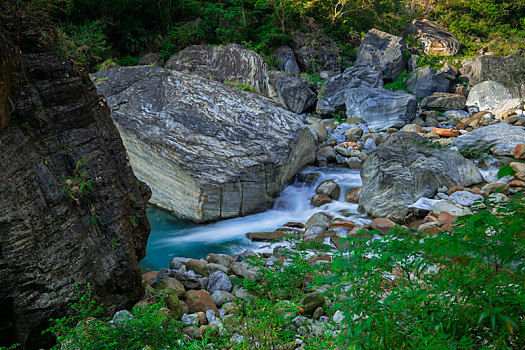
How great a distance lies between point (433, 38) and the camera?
61.4 feet

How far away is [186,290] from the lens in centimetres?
441

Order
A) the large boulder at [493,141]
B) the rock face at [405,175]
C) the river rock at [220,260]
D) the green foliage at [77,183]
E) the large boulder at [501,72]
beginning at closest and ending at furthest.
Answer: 1. the green foliage at [77,183]
2. the river rock at [220,260]
3. the rock face at [405,175]
4. the large boulder at [493,141]
5. the large boulder at [501,72]

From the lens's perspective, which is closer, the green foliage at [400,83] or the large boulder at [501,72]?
the large boulder at [501,72]

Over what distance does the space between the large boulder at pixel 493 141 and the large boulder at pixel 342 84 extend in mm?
4827

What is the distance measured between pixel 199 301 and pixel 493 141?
8605mm

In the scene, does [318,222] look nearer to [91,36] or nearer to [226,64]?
[226,64]

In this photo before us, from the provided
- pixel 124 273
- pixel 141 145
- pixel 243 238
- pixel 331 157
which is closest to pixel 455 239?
pixel 124 273

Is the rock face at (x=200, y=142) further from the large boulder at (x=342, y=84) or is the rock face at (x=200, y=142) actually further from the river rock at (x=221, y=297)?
the large boulder at (x=342, y=84)

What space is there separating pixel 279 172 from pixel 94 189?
15.6 feet

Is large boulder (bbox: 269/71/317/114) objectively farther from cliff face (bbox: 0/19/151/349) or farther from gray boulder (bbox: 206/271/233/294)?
cliff face (bbox: 0/19/151/349)

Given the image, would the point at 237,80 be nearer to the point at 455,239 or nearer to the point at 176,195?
the point at 176,195

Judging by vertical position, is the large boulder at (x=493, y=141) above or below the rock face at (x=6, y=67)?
below

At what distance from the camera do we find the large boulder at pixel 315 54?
645 inches

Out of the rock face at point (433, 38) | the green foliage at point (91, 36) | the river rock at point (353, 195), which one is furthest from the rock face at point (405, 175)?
the rock face at point (433, 38)
